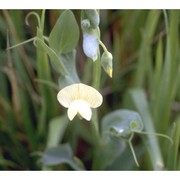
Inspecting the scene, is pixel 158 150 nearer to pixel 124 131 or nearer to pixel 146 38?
pixel 124 131

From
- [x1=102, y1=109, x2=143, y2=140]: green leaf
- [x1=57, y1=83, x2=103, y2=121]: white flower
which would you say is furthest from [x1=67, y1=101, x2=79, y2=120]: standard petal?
[x1=102, y1=109, x2=143, y2=140]: green leaf

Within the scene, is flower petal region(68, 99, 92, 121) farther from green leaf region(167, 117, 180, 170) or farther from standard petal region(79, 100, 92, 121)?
green leaf region(167, 117, 180, 170)

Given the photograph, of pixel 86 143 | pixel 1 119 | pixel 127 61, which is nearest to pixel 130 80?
pixel 127 61

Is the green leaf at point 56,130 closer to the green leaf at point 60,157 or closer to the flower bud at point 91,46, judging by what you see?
the green leaf at point 60,157

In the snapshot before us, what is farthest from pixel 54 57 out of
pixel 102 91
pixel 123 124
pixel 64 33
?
pixel 102 91

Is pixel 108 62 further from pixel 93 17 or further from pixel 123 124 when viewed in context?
pixel 123 124

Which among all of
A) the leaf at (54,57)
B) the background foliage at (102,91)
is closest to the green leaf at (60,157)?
the background foliage at (102,91)
